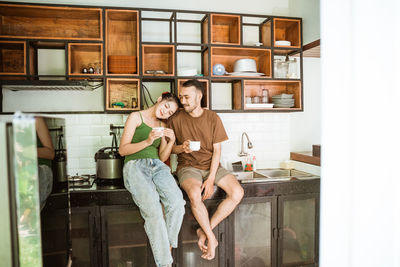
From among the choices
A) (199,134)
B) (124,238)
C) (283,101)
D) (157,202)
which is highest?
(283,101)

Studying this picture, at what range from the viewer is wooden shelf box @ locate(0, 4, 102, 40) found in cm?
280

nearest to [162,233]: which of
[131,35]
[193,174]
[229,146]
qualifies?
[193,174]

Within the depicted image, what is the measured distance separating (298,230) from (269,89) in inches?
61.9

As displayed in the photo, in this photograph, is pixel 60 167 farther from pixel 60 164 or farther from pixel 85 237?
pixel 85 237

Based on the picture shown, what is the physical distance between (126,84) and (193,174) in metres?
1.23

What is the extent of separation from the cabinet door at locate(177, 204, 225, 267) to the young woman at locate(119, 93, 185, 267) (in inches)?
8.8

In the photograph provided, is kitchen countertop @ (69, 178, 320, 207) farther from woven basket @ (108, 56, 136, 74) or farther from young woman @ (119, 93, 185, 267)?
woven basket @ (108, 56, 136, 74)

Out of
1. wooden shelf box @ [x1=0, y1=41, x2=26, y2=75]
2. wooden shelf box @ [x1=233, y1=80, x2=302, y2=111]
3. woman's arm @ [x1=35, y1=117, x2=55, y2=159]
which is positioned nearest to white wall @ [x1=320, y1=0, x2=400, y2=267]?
woman's arm @ [x1=35, y1=117, x2=55, y2=159]

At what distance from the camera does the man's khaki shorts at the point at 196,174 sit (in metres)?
2.62

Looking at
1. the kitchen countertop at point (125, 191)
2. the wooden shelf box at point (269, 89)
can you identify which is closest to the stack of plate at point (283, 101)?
the wooden shelf box at point (269, 89)

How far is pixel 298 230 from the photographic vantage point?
2.85 m

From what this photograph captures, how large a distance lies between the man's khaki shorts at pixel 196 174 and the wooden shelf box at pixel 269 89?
824 mm

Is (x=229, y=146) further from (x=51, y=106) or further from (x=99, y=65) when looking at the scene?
(x=51, y=106)

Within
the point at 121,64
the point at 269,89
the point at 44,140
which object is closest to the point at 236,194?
the point at 269,89
